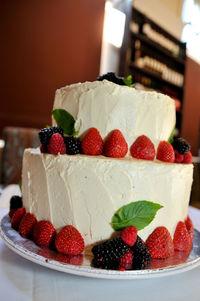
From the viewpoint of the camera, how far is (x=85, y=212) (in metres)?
0.90

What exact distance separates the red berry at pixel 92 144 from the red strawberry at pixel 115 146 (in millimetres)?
23

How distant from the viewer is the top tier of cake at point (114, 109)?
98 cm

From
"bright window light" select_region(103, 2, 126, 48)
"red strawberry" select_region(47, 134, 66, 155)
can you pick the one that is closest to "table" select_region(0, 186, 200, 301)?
"red strawberry" select_region(47, 134, 66, 155)

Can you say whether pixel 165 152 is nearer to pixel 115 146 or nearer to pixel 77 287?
pixel 115 146

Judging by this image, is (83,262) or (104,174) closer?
(83,262)

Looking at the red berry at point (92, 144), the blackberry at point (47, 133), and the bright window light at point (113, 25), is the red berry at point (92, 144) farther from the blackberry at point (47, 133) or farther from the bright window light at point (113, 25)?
the bright window light at point (113, 25)

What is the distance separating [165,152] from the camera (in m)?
1.01

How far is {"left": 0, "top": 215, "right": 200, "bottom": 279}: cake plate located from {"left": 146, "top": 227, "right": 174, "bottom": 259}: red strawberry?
0.03 metres

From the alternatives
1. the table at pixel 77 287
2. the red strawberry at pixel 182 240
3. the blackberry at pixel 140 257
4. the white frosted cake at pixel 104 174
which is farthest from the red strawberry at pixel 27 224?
the red strawberry at pixel 182 240

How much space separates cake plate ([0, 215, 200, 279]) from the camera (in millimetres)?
681

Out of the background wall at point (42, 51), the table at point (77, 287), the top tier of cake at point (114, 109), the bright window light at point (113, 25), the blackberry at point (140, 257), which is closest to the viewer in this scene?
the table at point (77, 287)

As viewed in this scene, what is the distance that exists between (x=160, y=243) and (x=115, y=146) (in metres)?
0.37

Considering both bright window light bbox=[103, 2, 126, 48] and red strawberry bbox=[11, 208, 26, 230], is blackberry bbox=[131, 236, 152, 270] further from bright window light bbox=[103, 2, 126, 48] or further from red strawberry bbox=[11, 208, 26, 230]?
bright window light bbox=[103, 2, 126, 48]

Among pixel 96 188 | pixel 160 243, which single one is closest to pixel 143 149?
pixel 96 188
